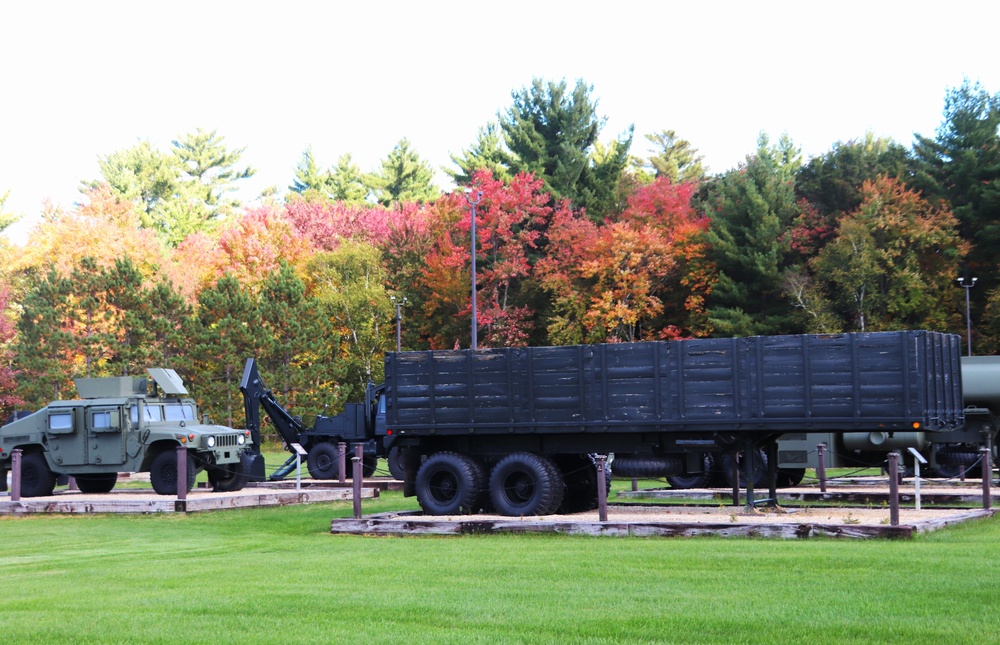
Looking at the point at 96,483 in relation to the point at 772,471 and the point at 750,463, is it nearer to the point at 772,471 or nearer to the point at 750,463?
the point at 772,471

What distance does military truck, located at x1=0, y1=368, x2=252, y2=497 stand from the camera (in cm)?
2595

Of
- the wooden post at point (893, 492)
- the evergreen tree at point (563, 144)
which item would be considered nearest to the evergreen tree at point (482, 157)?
the evergreen tree at point (563, 144)

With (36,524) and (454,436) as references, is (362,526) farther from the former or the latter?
(36,524)

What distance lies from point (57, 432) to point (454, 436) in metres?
10.0

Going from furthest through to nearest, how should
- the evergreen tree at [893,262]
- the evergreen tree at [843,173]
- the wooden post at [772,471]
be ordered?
the evergreen tree at [843,173], the evergreen tree at [893,262], the wooden post at [772,471]

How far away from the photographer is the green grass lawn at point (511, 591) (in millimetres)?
9125

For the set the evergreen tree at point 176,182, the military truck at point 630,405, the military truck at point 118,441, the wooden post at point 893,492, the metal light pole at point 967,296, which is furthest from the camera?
the evergreen tree at point 176,182

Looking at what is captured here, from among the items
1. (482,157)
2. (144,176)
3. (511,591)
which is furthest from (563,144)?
(511,591)

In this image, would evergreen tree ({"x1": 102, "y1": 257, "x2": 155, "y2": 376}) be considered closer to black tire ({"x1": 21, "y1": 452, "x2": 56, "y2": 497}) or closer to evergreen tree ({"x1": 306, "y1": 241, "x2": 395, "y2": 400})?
evergreen tree ({"x1": 306, "y1": 241, "x2": 395, "y2": 400})

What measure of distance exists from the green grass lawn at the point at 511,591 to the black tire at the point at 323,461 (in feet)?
51.7

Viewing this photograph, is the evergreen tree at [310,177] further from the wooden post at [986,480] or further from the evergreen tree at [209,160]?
the wooden post at [986,480]

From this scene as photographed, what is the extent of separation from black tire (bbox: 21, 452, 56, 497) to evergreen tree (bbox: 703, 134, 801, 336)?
3426 cm

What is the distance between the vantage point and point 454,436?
67.3ft

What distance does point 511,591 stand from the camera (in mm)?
11164
